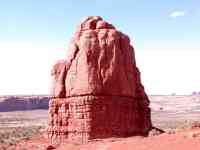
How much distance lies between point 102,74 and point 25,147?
7.97 m

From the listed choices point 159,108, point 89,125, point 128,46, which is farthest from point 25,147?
point 159,108

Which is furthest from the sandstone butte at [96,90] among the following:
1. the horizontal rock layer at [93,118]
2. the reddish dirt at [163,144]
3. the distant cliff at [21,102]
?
the distant cliff at [21,102]

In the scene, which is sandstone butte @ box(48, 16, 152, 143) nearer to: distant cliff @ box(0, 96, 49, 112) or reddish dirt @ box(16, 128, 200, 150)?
reddish dirt @ box(16, 128, 200, 150)

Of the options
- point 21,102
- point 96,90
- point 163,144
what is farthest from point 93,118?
point 21,102

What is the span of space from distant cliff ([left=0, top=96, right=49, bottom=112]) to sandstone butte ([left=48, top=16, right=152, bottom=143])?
103 metres

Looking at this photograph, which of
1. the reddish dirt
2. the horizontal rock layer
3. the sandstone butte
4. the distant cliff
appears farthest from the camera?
the distant cliff

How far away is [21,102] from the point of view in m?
134

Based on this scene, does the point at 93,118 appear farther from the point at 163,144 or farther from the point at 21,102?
the point at 21,102

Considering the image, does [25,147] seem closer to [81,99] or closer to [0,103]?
[81,99]

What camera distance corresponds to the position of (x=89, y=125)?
28656 millimetres

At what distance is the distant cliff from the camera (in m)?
133

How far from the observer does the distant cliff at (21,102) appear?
133 meters

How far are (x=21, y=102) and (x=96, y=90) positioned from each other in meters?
108

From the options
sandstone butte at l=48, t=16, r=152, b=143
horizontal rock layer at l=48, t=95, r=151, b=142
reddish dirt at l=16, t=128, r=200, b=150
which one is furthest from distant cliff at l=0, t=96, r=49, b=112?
reddish dirt at l=16, t=128, r=200, b=150
